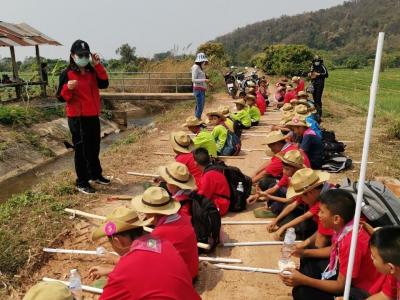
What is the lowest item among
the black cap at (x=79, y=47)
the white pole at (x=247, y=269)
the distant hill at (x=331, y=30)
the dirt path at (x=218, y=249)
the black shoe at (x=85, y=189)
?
the dirt path at (x=218, y=249)

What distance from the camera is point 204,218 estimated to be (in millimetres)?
4539

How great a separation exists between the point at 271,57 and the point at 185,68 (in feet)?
36.7

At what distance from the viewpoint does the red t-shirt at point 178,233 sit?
11.8 ft

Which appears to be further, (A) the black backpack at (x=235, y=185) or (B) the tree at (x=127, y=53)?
(B) the tree at (x=127, y=53)

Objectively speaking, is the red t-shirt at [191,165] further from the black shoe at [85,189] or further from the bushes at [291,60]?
the bushes at [291,60]

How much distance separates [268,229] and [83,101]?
3.46 metres

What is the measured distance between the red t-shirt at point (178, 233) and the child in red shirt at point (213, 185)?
1544 millimetres

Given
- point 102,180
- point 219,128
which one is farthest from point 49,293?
point 219,128

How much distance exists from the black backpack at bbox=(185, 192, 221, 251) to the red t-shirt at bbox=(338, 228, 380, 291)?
174cm

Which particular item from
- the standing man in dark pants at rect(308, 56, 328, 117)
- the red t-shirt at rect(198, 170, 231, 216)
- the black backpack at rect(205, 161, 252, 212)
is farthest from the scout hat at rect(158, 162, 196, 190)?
the standing man in dark pants at rect(308, 56, 328, 117)

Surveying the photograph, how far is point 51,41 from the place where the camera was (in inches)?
759

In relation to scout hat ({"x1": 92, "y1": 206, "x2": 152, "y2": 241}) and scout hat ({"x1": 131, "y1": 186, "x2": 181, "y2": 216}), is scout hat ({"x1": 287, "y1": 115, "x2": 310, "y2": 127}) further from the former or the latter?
scout hat ({"x1": 92, "y1": 206, "x2": 152, "y2": 241})

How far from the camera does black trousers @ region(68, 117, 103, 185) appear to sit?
21.6 feet

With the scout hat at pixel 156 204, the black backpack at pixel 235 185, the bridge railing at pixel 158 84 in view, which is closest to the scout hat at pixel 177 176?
the scout hat at pixel 156 204
